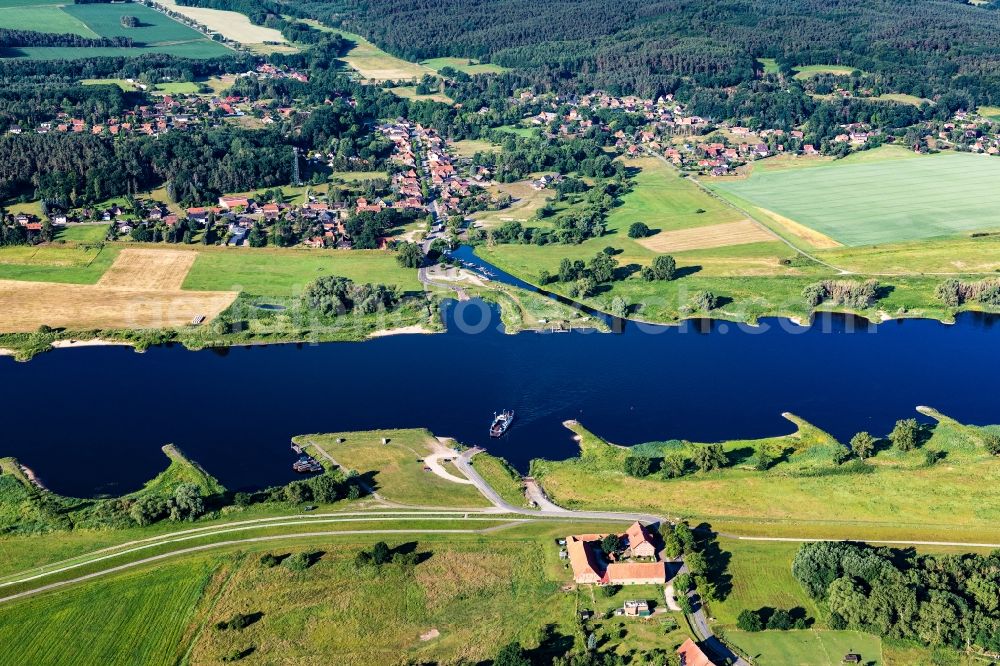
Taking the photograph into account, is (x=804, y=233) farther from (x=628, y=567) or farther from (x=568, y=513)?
(x=628, y=567)

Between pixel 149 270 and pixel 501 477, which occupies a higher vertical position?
pixel 149 270

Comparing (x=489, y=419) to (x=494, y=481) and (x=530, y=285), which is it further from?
(x=530, y=285)

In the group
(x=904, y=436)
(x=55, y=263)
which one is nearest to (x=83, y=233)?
(x=55, y=263)

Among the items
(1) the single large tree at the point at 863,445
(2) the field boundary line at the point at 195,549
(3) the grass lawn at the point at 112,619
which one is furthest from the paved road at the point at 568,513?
(3) the grass lawn at the point at 112,619

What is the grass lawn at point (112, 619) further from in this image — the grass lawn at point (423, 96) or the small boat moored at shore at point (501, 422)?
the grass lawn at point (423, 96)

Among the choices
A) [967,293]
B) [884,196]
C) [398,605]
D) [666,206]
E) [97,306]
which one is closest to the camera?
[398,605]

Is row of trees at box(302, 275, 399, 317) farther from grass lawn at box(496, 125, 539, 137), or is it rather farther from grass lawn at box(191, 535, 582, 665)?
grass lawn at box(496, 125, 539, 137)

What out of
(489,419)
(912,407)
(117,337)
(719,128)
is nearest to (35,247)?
(117,337)
